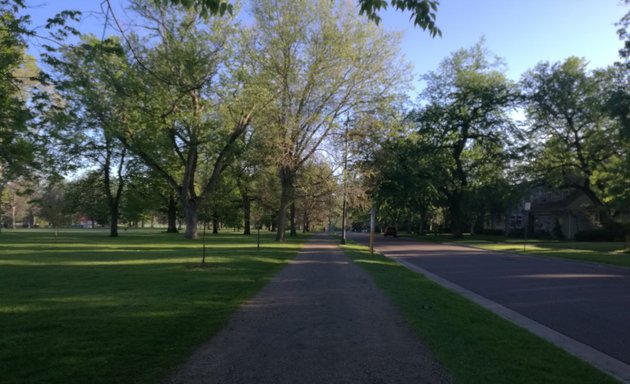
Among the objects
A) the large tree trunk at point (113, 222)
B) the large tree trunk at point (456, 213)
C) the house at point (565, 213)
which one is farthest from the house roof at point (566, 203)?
the large tree trunk at point (113, 222)

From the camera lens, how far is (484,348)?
6.06m

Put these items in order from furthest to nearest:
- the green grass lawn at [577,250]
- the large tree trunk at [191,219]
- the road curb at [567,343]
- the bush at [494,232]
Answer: the bush at [494,232], the large tree trunk at [191,219], the green grass lawn at [577,250], the road curb at [567,343]

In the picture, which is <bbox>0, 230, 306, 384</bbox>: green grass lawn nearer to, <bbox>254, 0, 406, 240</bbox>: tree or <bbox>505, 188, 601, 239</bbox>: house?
<bbox>254, 0, 406, 240</bbox>: tree

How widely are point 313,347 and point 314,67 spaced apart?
26.7 metres

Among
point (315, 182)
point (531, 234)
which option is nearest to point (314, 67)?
point (315, 182)

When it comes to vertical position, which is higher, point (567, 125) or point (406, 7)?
point (567, 125)

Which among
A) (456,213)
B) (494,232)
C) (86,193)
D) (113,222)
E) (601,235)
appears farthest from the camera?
(494,232)

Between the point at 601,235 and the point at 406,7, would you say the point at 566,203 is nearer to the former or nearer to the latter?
the point at 601,235

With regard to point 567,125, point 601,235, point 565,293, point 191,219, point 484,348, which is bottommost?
point 565,293

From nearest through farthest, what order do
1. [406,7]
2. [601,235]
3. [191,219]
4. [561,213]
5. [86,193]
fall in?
[406,7] < [191,219] < [601,235] < [86,193] < [561,213]

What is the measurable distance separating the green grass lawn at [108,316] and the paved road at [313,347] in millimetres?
370

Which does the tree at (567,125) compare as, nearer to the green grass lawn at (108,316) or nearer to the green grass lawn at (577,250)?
the green grass lawn at (577,250)

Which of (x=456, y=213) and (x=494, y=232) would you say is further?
(x=494, y=232)

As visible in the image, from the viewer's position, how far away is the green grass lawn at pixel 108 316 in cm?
491
